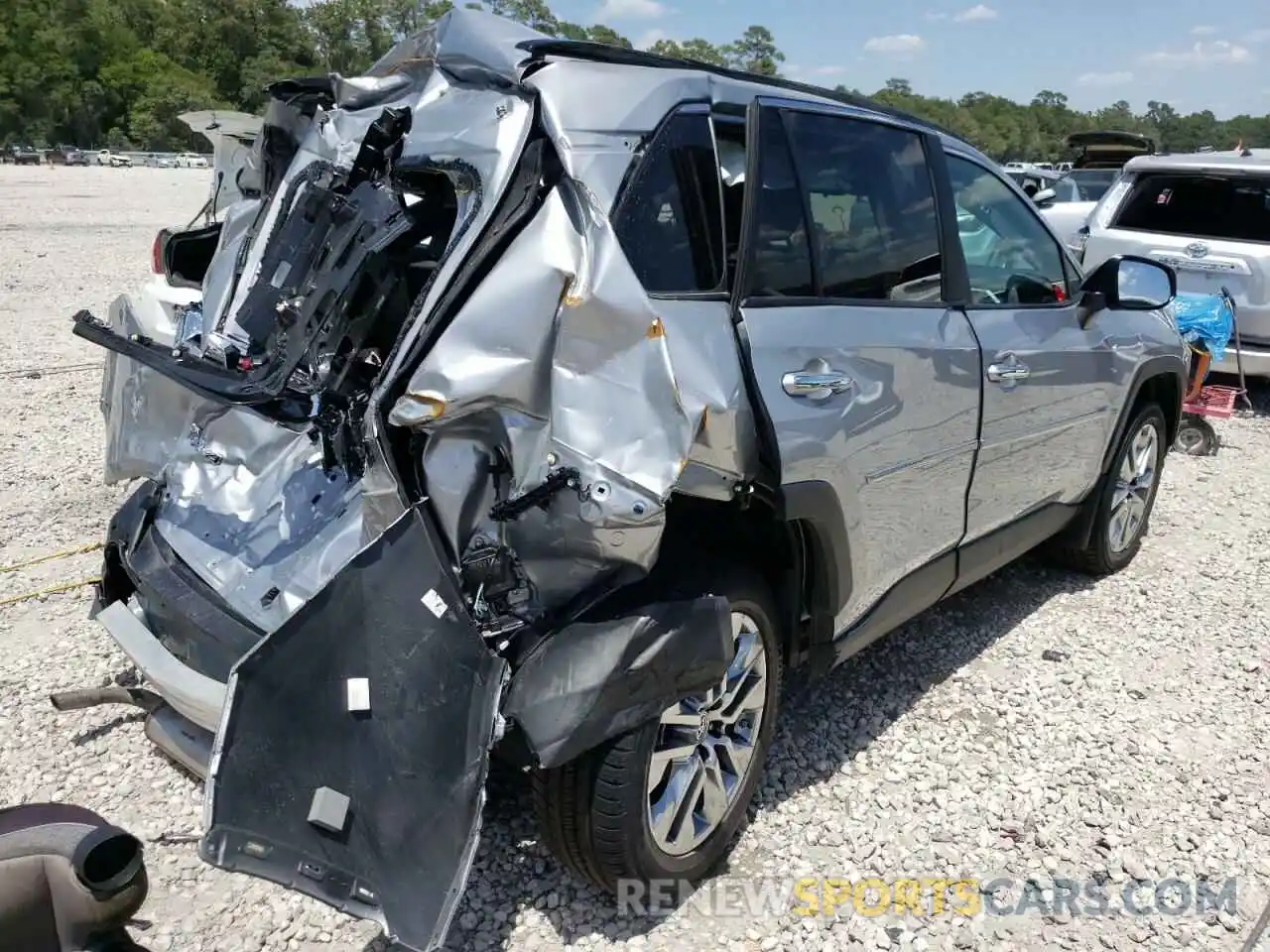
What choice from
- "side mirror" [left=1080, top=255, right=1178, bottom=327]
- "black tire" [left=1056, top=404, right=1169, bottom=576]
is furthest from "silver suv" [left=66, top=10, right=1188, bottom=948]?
"black tire" [left=1056, top=404, right=1169, bottom=576]

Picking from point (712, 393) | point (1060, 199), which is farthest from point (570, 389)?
point (1060, 199)

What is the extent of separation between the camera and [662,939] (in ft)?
8.31

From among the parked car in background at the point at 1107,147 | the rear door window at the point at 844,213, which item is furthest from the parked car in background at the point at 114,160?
the rear door window at the point at 844,213

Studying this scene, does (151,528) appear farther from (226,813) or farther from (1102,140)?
(1102,140)

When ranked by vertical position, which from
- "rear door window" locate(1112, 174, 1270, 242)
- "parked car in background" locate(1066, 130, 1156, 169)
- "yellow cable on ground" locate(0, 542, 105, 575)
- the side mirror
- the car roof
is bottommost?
"yellow cable on ground" locate(0, 542, 105, 575)

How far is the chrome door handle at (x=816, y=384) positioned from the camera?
2.56 metres

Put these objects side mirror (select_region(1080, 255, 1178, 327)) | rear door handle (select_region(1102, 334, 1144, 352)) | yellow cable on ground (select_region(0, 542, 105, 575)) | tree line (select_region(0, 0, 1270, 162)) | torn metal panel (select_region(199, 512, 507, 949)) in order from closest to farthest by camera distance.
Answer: torn metal panel (select_region(199, 512, 507, 949)) → side mirror (select_region(1080, 255, 1178, 327)) → rear door handle (select_region(1102, 334, 1144, 352)) → yellow cable on ground (select_region(0, 542, 105, 575)) → tree line (select_region(0, 0, 1270, 162))

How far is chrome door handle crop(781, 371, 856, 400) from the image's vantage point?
2.56 m

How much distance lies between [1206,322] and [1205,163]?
1949 mm

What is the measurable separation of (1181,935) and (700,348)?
6.69 feet

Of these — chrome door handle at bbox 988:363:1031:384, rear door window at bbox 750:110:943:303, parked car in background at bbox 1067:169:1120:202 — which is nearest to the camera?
rear door window at bbox 750:110:943:303

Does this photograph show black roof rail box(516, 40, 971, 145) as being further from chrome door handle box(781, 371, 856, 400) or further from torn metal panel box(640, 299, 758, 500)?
chrome door handle box(781, 371, 856, 400)

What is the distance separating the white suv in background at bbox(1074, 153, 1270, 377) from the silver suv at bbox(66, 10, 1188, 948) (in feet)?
17.4

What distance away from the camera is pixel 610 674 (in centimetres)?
220
